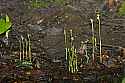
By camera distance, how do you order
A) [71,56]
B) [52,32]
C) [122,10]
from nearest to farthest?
[71,56] < [52,32] < [122,10]

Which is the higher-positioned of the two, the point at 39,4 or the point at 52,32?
the point at 39,4

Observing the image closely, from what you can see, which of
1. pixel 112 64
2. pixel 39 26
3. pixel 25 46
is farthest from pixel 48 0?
pixel 112 64

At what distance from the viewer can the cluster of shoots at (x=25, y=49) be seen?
4.46m

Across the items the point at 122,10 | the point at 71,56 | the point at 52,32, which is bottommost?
the point at 71,56

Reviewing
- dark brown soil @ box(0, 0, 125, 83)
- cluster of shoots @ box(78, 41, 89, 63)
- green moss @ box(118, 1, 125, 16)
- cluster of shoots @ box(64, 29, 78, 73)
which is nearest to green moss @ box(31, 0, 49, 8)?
dark brown soil @ box(0, 0, 125, 83)

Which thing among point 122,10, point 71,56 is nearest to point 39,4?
point 122,10

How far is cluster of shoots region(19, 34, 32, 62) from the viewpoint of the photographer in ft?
14.6

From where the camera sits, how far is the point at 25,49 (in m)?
4.66

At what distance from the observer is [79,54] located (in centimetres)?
450

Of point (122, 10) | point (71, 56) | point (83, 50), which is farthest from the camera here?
point (122, 10)

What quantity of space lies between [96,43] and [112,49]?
0.23 metres

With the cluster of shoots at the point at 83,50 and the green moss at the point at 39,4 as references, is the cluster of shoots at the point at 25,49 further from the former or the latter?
the green moss at the point at 39,4

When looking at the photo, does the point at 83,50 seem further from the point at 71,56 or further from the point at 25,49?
the point at 25,49

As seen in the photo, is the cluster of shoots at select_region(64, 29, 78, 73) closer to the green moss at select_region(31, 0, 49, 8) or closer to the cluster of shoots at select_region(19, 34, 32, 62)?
the cluster of shoots at select_region(19, 34, 32, 62)
